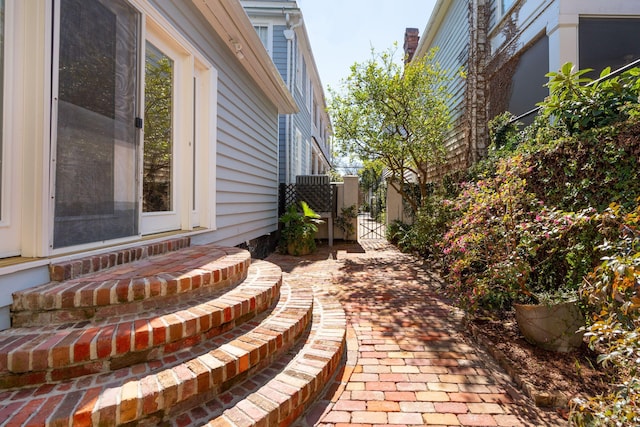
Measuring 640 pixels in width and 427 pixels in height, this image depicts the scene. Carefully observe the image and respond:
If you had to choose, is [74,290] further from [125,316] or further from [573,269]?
[573,269]

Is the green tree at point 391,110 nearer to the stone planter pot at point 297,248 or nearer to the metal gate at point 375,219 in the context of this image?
the stone planter pot at point 297,248

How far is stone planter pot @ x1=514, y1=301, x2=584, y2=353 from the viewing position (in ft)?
7.41

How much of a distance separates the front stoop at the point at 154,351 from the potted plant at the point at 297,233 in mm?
4250

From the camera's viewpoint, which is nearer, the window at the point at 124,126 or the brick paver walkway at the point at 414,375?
the brick paver walkway at the point at 414,375

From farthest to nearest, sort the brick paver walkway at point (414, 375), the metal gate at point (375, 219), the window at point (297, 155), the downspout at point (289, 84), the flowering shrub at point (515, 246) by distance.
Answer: the metal gate at point (375, 219), the window at point (297, 155), the downspout at point (289, 84), the flowering shrub at point (515, 246), the brick paver walkway at point (414, 375)

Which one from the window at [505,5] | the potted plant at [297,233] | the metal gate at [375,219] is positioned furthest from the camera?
the metal gate at [375,219]

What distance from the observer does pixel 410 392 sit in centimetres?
192

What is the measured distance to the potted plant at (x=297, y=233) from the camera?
6594mm

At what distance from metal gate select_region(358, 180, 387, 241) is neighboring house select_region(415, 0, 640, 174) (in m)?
3.56

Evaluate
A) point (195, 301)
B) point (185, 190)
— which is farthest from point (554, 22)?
point (195, 301)

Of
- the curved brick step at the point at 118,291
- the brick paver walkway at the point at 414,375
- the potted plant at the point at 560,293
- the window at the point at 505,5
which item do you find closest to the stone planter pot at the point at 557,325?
the potted plant at the point at 560,293

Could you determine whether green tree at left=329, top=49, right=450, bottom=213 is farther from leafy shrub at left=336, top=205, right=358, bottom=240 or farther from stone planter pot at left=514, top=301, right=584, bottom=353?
stone planter pot at left=514, top=301, right=584, bottom=353

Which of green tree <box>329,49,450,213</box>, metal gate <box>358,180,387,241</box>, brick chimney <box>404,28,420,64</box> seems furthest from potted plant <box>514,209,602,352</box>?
brick chimney <box>404,28,420,64</box>

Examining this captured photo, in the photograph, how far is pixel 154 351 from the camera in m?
1.58
